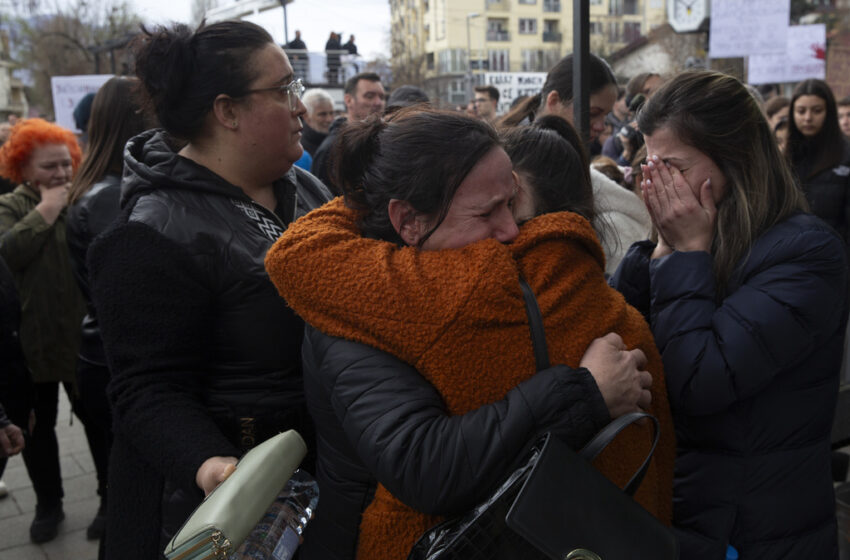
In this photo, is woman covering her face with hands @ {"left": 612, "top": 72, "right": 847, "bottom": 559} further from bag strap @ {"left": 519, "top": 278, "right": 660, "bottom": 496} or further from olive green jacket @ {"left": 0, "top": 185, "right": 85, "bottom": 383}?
olive green jacket @ {"left": 0, "top": 185, "right": 85, "bottom": 383}

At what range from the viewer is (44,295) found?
3.80m

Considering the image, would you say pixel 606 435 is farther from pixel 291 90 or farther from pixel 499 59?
pixel 499 59

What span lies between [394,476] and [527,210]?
621mm

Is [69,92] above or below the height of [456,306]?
above

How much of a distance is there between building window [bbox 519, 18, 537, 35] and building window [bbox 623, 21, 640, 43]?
10.7 metres

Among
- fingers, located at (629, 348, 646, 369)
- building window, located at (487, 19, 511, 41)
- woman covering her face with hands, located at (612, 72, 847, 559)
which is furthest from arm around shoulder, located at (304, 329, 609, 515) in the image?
building window, located at (487, 19, 511, 41)

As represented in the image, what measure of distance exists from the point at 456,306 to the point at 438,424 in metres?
0.19

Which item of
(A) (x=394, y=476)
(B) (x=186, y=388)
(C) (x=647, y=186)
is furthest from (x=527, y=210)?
(B) (x=186, y=388)

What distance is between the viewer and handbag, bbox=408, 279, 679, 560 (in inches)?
42.8

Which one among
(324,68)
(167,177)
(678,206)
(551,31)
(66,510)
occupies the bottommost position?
(66,510)

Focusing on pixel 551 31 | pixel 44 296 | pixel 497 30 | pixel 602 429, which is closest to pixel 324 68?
pixel 44 296

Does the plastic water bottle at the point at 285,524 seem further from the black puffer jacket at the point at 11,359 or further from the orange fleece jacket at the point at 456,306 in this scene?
the black puffer jacket at the point at 11,359

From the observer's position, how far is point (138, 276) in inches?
63.8

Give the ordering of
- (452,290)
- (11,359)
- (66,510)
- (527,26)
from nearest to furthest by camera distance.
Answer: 1. (452,290)
2. (11,359)
3. (66,510)
4. (527,26)
